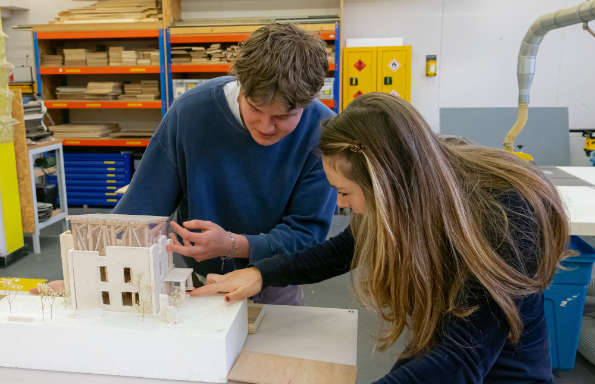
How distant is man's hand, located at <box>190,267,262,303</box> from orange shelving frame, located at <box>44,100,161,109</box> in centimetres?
385

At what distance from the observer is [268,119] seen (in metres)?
1.19

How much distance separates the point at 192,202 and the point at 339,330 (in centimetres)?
56

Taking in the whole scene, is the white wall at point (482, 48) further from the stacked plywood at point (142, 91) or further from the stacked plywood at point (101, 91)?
the stacked plywood at point (101, 91)

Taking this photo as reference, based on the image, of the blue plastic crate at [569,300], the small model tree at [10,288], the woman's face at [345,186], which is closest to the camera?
the woman's face at [345,186]

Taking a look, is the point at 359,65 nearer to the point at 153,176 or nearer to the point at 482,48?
the point at 482,48

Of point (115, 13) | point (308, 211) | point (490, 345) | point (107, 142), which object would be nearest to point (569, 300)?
point (308, 211)

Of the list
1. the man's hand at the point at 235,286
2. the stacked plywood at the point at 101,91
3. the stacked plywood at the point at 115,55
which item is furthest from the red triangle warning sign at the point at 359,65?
the man's hand at the point at 235,286

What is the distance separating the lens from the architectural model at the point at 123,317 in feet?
3.24

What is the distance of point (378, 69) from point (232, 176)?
3.47 meters

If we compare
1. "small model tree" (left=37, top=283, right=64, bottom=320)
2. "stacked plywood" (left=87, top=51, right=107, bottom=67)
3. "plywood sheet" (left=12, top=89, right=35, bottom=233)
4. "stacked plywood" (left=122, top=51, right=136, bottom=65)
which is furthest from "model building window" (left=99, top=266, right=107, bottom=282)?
"stacked plywood" (left=87, top=51, right=107, bottom=67)

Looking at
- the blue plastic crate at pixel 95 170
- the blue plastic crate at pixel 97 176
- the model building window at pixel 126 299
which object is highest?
the model building window at pixel 126 299

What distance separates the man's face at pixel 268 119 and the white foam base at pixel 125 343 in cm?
47

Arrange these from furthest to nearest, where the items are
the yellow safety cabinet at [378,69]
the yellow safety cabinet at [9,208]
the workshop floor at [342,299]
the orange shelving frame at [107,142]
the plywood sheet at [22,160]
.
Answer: the orange shelving frame at [107,142], the yellow safety cabinet at [378,69], the plywood sheet at [22,160], the yellow safety cabinet at [9,208], the workshop floor at [342,299]

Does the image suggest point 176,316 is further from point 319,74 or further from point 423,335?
point 319,74
